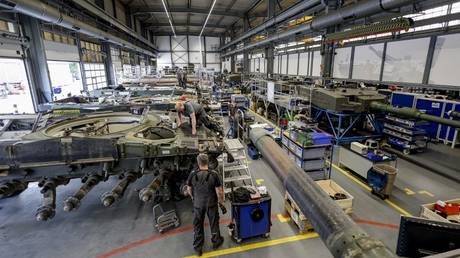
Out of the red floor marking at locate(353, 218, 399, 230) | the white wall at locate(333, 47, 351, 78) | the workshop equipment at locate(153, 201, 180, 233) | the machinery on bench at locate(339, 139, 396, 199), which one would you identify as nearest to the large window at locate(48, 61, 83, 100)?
the workshop equipment at locate(153, 201, 180, 233)

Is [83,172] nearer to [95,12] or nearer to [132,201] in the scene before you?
[132,201]

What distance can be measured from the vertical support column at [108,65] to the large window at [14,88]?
8.08 metres

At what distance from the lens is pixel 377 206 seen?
4.80 m

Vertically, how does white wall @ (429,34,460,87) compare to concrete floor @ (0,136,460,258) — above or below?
above

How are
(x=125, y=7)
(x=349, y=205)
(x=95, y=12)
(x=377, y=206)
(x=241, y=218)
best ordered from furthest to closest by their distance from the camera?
1. (x=125, y=7)
2. (x=95, y=12)
3. (x=377, y=206)
4. (x=349, y=205)
5. (x=241, y=218)

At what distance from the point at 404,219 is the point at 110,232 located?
4.35 m

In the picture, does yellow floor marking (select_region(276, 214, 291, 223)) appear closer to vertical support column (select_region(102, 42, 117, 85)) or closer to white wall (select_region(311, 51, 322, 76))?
white wall (select_region(311, 51, 322, 76))

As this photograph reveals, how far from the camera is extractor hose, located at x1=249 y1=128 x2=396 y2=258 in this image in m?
1.55

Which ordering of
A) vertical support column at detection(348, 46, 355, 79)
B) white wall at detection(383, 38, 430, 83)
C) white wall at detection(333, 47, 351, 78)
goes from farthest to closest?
1. white wall at detection(333, 47, 351, 78)
2. vertical support column at detection(348, 46, 355, 79)
3. white wall at detection(383, 38, 430, 83)

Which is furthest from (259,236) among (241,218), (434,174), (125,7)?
(125,7)

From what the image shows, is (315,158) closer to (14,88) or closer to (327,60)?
(327,60)

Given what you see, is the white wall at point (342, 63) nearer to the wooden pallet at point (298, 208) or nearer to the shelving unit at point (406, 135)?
the shelving unit at point (406, 135)

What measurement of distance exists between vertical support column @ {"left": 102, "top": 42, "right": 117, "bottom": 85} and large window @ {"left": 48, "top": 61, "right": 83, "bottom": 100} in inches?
143

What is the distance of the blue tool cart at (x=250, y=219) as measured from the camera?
3.65 metres
